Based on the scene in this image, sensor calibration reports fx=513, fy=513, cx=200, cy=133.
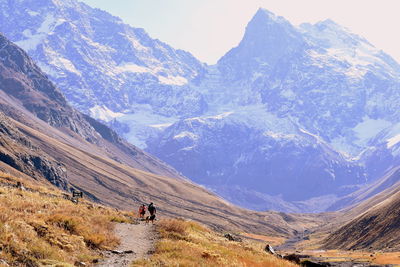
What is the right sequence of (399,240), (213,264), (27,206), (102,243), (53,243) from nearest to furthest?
(53,243)
(213,264)
(102,243)
(27,206)
(399,240)

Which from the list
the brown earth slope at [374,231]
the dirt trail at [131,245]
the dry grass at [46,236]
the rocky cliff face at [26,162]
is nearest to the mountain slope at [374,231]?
the brown earth slope at [374,231]

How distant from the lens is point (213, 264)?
2538 centimetres

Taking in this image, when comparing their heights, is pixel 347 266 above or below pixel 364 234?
below

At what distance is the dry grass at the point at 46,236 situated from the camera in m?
20.7

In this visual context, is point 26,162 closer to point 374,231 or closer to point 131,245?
point 374,231

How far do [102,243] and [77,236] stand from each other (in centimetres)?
188

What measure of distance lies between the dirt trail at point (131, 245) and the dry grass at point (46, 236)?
693mm

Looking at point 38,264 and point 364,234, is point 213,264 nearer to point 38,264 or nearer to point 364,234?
point 38,264

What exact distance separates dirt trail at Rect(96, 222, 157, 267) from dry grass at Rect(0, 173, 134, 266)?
0.69m

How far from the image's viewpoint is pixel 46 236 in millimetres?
23938

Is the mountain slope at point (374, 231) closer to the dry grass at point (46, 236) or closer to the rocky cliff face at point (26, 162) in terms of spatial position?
the dry grass at point (46, 236)

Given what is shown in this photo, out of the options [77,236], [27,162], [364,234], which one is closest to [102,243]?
[77,236]

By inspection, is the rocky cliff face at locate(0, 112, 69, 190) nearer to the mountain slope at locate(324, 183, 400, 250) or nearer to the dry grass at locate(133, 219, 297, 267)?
the mountain slope at locate(324, 183, 400, 250)

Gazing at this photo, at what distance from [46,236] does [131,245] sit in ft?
21.3
